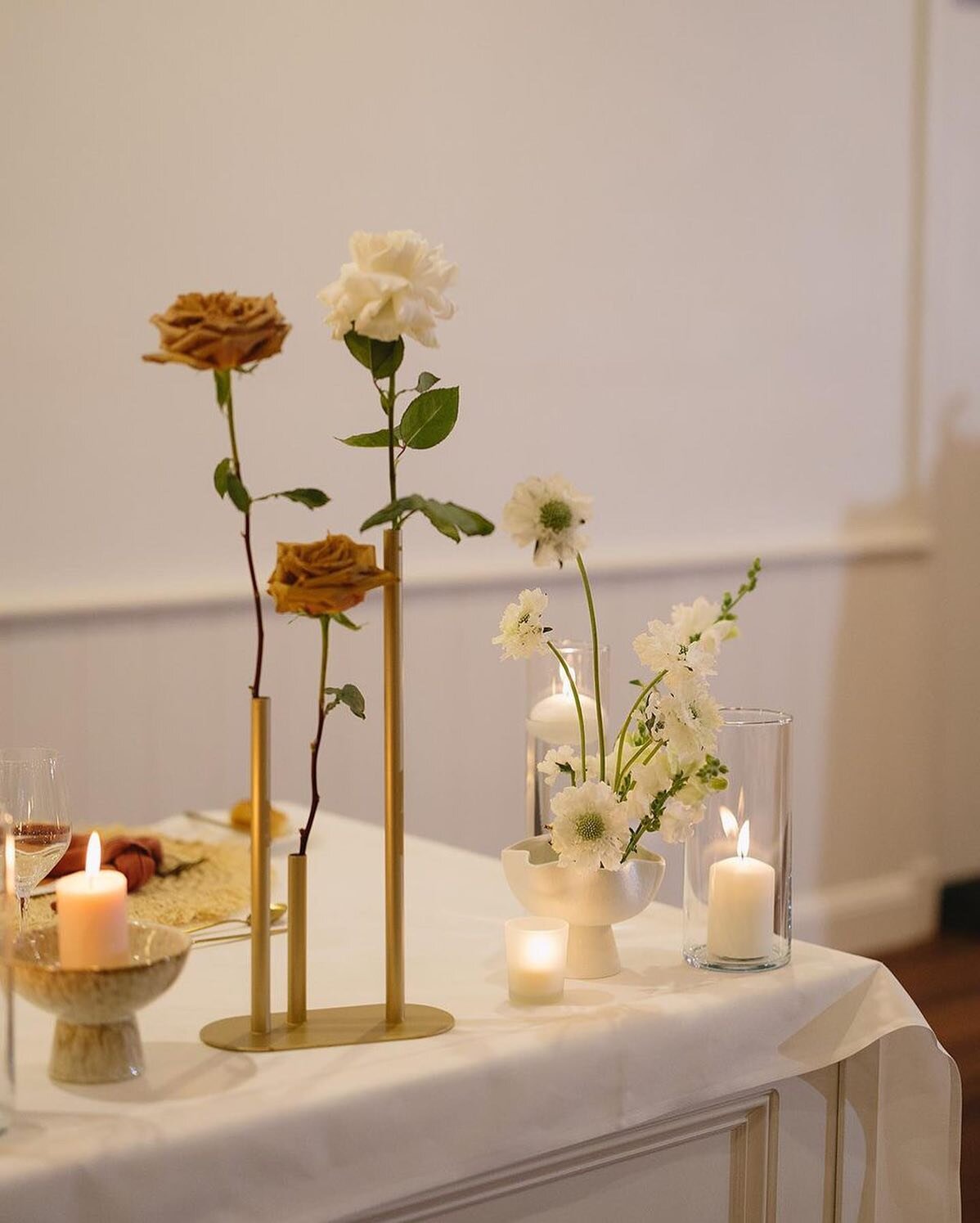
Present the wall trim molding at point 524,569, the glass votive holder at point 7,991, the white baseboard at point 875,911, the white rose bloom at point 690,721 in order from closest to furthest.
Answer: the glass votive holder at point 7,991 < the white rose bloom at point 690,721 < the wall trim molding at point 524,569 < the white baseboard at point 875,911

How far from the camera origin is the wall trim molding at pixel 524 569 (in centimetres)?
254

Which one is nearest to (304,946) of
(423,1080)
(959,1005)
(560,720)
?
(423,1080)

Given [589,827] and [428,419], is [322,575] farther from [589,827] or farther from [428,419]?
[589,827]

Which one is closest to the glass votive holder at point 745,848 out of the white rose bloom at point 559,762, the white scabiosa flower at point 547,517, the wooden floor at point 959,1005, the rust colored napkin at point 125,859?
the white rose bloom at point 559,762

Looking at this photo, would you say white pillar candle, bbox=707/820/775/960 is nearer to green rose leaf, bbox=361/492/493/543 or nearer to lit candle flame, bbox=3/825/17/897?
green rose leaf, bbox=361/492/493/543

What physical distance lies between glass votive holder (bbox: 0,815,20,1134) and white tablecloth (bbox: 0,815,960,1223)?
0.02 m

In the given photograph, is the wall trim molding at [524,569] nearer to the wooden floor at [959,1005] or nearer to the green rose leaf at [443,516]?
the wooden floor at [959,1005]

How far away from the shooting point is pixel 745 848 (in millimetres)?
1167

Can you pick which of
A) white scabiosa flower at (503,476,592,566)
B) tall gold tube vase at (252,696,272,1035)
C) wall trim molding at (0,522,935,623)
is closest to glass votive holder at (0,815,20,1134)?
tall gold tube vase at (252,696,272,1035)

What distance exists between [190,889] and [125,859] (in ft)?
0.21

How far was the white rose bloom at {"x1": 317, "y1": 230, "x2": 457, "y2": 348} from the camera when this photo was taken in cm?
98

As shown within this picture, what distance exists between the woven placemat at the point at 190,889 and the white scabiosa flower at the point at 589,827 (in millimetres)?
384

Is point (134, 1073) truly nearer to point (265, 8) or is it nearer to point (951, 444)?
point (265, 8)

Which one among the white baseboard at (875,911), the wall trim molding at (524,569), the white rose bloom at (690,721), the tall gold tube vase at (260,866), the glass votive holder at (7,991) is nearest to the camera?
the glass votive holder at (7,991)
